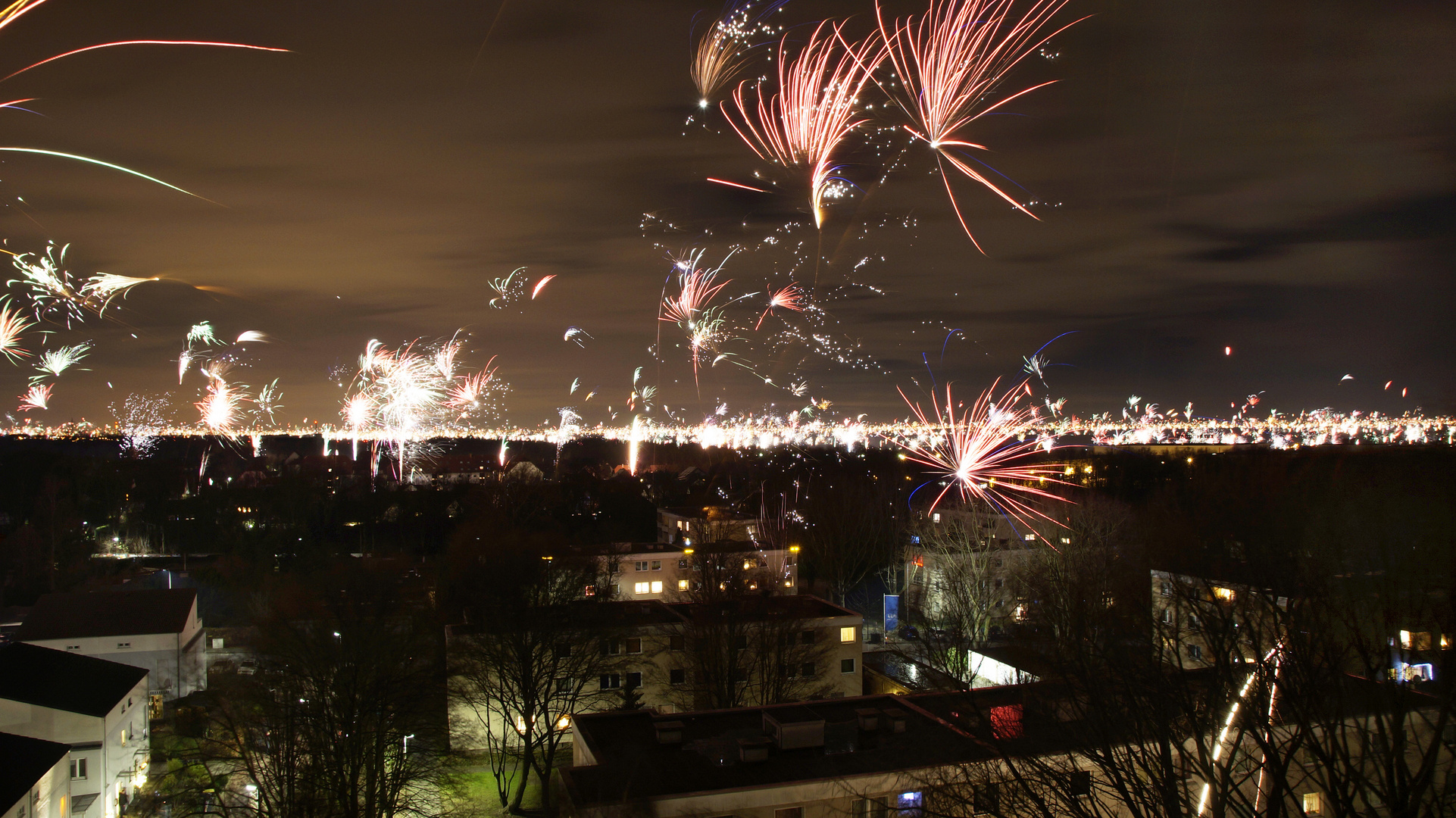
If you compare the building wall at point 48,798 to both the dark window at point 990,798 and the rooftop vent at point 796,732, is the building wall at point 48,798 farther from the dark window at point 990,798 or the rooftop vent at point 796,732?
the dark window at point 990,798

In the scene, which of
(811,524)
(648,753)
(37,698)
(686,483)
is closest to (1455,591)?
(648,753)

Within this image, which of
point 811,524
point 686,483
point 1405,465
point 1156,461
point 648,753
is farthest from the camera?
point 686,483

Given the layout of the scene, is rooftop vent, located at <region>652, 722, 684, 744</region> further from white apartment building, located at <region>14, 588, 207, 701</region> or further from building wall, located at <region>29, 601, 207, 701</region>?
building wall, located at <region>29, 601, 207, 701</region>

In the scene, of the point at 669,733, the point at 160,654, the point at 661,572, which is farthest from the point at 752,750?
the point at 661,572

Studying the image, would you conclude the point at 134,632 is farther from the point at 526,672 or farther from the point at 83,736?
the point at 526,672

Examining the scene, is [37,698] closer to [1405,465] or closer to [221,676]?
[221,676]

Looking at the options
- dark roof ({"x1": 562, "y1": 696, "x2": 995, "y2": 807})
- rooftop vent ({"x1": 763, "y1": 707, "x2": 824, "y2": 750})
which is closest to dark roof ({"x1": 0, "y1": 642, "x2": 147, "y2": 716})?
dark roof ({"x1": 562, "y1": 696, "x2": 995, "y2": 807})
